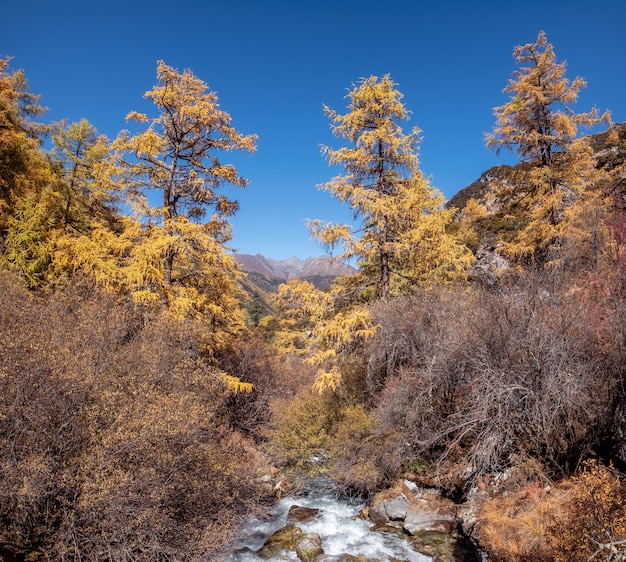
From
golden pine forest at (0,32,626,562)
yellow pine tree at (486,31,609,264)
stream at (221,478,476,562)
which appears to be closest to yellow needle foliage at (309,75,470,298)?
golden pine forest at (0,32,626,562)

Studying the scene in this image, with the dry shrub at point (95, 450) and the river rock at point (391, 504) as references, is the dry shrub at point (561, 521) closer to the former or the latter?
the river rock at point (391, 504)

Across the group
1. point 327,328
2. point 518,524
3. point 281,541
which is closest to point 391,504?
point 281,541

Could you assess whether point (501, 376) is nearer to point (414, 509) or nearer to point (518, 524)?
point (518, 524)

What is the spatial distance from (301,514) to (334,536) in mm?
1709

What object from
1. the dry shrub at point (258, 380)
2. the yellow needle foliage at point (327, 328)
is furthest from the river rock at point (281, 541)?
the dry shrub at point (258, 380)

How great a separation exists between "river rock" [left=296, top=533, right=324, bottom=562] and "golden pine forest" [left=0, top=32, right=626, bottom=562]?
1.74 meters

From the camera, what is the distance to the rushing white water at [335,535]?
9.31 m

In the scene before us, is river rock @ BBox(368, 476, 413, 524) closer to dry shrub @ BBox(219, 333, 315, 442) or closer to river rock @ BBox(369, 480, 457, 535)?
river rock @ BBox(369, 480, 457, 535)

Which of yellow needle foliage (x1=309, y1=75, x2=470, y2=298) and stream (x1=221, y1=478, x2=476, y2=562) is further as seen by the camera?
yellow needle foliage (x1=309, y1=75, x2=470, y2=298)

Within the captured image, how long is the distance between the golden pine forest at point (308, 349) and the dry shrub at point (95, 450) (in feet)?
0.17

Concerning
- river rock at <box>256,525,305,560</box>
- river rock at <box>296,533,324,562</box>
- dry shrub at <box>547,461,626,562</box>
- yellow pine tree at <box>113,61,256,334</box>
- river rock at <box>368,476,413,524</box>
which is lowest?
river rock at <box>256,525,305,560</box>

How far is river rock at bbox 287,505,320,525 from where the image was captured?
11320 millimetres

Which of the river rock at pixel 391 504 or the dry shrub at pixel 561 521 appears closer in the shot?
the dry shrub at pixel 561 521

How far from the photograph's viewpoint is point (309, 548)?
952 centimetres
